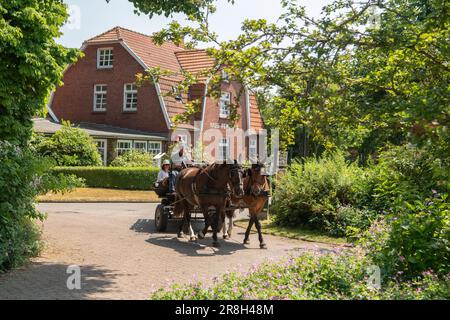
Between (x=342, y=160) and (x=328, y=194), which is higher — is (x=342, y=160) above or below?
above

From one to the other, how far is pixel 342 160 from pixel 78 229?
840cm

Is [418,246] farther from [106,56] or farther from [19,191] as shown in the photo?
[106,56]

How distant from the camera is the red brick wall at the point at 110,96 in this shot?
3497 cm

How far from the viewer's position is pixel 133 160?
107ft

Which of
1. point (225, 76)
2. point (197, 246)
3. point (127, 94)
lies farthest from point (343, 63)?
point (127, 94)

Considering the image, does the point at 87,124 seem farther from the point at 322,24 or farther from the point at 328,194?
the point at 322,24

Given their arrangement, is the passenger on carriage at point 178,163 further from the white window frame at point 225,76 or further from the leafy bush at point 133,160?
the leafy bush at point 133,160

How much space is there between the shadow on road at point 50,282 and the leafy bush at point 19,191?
0.40 meters

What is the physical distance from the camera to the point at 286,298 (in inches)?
197

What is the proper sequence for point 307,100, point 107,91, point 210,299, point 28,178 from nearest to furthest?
1. point 210,299
2. point 307,100
3. point 28,178
4. point 107,91

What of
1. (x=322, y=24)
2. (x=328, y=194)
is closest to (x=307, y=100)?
(x=322, y=24)

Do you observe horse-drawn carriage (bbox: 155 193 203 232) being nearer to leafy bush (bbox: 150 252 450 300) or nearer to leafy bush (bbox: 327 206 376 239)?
leafy bush (bbox: 327 206 376 239)

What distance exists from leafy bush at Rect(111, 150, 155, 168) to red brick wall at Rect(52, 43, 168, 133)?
9.20 feet
